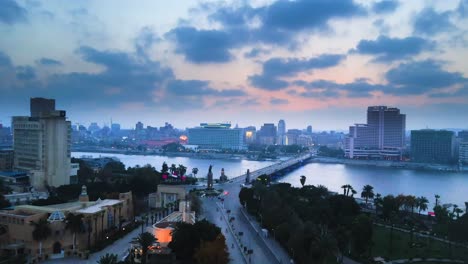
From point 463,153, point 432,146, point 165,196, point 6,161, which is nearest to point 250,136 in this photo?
point 432,146

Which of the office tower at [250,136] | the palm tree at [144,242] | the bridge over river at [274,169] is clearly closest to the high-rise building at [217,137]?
the office tower at [250,136]

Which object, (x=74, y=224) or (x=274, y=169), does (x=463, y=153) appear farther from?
(x=74, y=224)

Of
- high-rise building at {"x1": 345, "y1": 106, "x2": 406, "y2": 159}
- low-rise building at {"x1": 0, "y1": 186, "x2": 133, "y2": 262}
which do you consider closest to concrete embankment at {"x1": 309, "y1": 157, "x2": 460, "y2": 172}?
high-rise building at {"x1": 345, "y1": 106, "x2": 406, "y2": 159}

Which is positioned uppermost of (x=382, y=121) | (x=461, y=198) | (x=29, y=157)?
(x=382, y=121)

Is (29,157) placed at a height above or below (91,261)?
above

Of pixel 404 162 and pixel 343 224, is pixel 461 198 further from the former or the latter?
pixel 404 162

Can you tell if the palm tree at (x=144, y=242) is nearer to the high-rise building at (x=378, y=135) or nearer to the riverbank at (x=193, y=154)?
the riverbank at (x=193, y=154)

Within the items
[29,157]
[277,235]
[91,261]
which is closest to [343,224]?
[277,235]

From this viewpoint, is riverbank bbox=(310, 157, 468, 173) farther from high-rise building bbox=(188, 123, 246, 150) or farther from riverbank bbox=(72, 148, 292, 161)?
high-rise building bbox=(188, 123, 246, 150)
